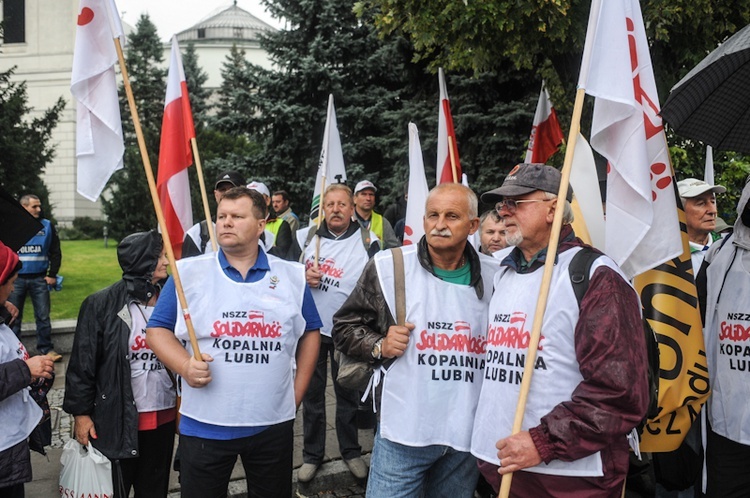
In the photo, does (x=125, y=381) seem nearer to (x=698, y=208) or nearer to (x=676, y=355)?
(x=676, y=355)

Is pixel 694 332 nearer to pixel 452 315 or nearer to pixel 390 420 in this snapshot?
pixel 452 315

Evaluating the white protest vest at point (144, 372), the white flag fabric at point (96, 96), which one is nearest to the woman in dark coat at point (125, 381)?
the white protest vest at point (144, 372)

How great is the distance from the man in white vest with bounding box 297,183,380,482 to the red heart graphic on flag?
2.20 m

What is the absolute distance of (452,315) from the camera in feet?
10.1

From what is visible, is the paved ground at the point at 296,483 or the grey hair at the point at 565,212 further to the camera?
the paved ground at the point at 296,483

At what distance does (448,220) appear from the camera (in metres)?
3.11

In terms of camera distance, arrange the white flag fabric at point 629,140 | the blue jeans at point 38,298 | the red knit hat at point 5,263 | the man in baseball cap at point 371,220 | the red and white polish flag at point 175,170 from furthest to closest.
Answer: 1. the blue jeans at point 38,298
2. the man in baseball cap at point 371,220
3. the red and white polish flag at point 175,170
4. the red knit hat at point 5,263
5. the white flag fabric at point 629,140

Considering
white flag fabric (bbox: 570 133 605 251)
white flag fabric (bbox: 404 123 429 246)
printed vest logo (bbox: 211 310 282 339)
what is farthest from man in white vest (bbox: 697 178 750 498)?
printed vest logo (bbox: 211 310 282 339)

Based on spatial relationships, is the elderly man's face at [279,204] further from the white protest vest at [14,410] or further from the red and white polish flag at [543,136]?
the white protest vest at [14,410]

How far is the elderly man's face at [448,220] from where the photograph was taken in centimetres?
309

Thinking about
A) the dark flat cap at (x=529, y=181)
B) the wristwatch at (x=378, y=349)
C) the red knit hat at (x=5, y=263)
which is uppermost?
the dark flat cap at (x=529, y=181)

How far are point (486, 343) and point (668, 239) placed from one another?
39.7 inches

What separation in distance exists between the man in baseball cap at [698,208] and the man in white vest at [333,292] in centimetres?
227

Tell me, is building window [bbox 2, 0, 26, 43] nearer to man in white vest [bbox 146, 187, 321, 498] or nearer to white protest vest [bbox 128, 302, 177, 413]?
Result: white protest vest [bbox 128, 302, 177, 413]
